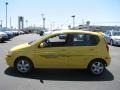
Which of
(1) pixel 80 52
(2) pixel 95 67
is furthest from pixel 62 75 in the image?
(2) pixel 95 67

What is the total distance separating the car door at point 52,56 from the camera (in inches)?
395

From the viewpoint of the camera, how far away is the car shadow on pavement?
9679 millimetres

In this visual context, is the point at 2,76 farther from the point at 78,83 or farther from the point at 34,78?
the point at 78,83

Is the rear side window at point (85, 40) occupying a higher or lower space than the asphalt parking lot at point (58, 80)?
higher

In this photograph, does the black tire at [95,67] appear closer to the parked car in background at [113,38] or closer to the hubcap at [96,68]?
the hubcap at [96,68]

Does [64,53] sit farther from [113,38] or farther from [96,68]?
[113,38]

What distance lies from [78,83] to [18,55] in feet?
8.16

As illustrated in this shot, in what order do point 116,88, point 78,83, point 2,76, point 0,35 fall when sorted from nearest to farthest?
point 116,88
point 78,83
point 2,76
point 0,35

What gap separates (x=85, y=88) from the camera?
8.33 m

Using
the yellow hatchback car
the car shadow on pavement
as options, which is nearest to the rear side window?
the yellow hatchback car

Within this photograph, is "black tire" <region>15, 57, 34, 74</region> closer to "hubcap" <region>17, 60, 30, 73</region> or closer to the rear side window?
"hubcap" <region>17, 60, 30, 73</region>

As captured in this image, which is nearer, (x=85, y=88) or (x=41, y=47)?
(x=85, y=88)

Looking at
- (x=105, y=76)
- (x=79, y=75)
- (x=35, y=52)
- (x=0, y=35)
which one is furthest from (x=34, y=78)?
(x=0, y=35)

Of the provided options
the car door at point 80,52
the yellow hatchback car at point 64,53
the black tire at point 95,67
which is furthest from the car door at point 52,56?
the black tire at point 95,67
